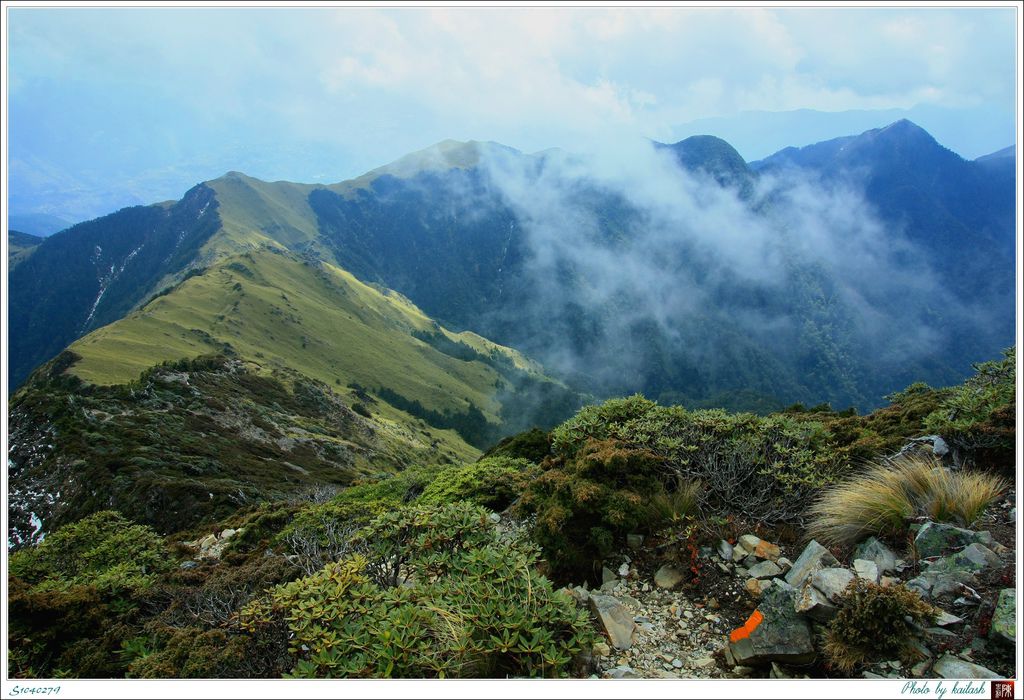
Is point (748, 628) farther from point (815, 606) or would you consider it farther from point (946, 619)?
point (946, 619)

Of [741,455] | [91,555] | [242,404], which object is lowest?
[242,404]

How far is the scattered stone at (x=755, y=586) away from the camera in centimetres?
541

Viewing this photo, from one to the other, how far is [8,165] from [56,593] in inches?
209

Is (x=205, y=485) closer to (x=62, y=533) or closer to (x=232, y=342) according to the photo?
(x=62, y=533)

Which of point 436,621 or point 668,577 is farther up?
point 436,621

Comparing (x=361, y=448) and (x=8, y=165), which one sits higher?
(x=8, y=165)

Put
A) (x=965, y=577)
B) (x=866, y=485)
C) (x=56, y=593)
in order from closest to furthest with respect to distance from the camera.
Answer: (x=965, y=577), (x=866, y=485), (x=56, y=593)

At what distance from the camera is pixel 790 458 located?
7297 mm

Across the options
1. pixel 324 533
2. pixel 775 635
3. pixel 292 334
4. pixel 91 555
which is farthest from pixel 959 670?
pixel 292 334

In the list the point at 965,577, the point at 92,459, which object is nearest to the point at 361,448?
the point at 92,459

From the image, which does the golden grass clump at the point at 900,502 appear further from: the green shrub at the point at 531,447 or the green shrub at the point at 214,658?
the green shrub at the point at 531,447

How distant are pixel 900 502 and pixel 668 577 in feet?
8.72

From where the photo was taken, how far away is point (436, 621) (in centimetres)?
470

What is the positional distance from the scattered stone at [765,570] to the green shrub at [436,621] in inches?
81.8
